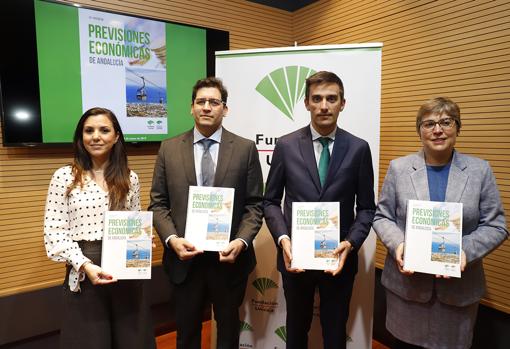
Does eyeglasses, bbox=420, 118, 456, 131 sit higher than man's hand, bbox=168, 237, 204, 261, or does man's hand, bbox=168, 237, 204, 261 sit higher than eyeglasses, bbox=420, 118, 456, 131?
eyeglasses, bbox=420, 118, 456, 131

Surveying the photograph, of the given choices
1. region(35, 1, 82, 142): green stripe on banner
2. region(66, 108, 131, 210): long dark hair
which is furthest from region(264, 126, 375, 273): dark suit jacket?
region(35, 1, 82, 142): green stripe on banner

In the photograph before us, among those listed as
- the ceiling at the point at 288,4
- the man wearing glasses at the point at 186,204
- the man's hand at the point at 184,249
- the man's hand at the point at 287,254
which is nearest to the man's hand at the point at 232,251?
the man wearing glasses at the point at 186,204

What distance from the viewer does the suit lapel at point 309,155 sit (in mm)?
1980

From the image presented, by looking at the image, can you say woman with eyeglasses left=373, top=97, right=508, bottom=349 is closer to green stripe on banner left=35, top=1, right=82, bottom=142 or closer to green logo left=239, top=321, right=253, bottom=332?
green logo left=239, top=321, right=253, bottom=332

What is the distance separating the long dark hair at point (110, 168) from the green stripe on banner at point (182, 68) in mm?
1474

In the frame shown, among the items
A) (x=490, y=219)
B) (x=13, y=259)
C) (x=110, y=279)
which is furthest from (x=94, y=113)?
(x=490, y=219)

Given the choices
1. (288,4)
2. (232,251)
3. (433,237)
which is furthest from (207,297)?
(288,4)

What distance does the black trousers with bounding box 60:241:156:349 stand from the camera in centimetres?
177

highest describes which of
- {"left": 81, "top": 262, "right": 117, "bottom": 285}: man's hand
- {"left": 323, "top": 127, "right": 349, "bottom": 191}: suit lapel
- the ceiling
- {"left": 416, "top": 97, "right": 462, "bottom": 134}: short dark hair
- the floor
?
the ceiling

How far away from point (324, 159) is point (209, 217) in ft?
2.37

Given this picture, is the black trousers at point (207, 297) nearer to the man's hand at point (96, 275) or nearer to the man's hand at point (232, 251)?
the man's hand at point (232, 251)

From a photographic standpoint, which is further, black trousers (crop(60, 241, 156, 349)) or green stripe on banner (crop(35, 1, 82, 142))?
green stripe on banner (crop(35, 1, 82, 142))

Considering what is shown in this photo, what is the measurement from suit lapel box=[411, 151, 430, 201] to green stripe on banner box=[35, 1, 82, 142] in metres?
2.51

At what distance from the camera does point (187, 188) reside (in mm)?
2033
